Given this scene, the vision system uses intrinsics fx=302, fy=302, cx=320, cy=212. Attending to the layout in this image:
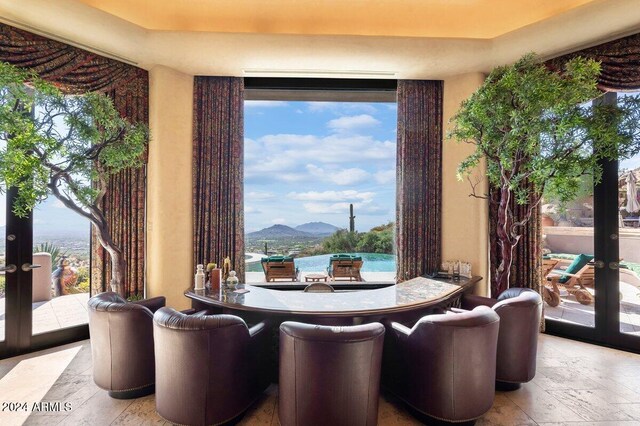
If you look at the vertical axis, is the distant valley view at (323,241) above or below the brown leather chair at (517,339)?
above


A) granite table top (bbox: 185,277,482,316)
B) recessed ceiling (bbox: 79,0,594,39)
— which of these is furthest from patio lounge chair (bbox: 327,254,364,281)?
recessed ceiling (bbox: 79,0,594,39)

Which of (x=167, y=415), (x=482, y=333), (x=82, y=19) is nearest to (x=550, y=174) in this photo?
(x=482, y=333)

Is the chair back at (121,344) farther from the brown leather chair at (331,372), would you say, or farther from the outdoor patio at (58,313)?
the outdoor patio at (58,313)

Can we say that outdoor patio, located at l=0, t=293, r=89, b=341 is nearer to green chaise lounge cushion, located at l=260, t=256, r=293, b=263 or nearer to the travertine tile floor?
the travertine tile floor

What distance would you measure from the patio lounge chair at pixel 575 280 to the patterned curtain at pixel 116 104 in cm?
552

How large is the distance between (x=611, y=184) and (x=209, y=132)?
16.8ft

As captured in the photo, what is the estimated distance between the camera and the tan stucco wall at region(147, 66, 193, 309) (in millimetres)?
3895

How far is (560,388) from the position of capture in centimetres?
271

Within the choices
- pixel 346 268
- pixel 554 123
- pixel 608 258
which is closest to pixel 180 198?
pixel 346 268

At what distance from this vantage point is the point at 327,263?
5.35 metres

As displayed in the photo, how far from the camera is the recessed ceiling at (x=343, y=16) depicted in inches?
139

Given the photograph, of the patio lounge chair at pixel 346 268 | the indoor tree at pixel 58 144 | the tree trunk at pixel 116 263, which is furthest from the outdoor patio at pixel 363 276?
the indoor tree at pixel 58 144

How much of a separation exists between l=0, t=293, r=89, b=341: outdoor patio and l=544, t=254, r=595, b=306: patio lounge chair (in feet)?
20.0

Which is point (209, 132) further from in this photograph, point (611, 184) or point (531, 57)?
point (611, 184)
